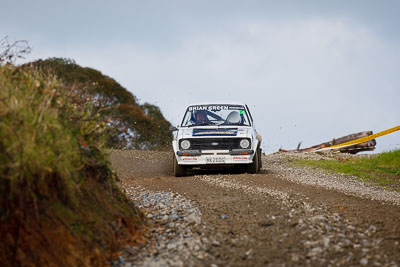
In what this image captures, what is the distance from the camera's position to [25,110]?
488cm

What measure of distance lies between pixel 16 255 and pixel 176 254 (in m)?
1.76

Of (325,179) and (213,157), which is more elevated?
(213,157)

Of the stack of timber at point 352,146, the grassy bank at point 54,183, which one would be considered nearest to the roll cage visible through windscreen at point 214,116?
the grassy bank at point 54,183

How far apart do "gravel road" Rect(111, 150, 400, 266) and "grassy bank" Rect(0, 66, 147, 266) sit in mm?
487

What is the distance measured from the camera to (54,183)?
16.4 feet

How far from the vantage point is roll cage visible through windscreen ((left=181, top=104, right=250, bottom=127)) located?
13234mm

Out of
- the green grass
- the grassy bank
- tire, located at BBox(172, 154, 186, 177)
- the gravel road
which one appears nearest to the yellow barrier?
the green grass

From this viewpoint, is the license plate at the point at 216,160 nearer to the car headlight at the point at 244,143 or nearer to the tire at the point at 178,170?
the car headlight at the point at 244,143

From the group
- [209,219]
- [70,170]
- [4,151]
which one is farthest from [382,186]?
[4,151]

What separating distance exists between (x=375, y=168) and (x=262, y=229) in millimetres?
12285

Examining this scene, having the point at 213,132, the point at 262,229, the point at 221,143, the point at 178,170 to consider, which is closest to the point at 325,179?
the point at 221,143

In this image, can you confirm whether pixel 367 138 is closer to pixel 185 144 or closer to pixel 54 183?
pixel 185 144

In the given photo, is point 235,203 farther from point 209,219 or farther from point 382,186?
point 382,186

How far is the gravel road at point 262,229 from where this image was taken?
4.93 meters
